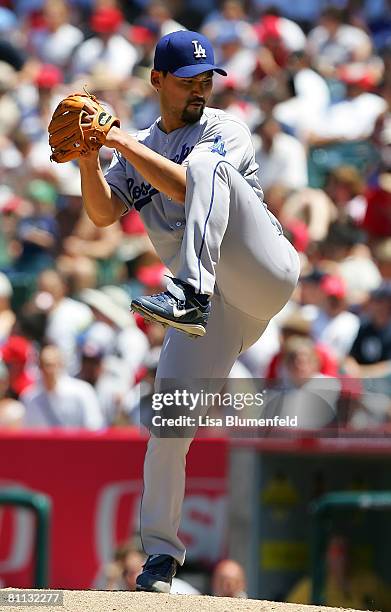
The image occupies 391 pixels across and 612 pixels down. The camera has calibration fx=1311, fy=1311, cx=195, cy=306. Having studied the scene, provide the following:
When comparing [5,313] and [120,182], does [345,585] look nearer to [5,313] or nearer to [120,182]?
[120,182]

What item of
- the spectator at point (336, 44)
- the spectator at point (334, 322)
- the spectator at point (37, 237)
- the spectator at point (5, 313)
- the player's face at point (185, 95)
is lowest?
the player's face at point (185, 95)

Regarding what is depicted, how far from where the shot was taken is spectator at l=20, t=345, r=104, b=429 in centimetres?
827

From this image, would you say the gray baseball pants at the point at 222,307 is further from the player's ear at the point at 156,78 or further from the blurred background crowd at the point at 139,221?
the blurred background crowd at the point at 139,221

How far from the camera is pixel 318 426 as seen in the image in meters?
7.04

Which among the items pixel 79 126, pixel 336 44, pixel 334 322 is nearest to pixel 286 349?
pixel 334 322

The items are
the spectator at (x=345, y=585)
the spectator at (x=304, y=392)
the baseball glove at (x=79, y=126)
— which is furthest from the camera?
the spectator at (x=345, y=585)

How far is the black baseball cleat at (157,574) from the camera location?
4.97 metres

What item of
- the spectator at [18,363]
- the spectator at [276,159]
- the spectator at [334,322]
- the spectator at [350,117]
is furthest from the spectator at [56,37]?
the spectator at [334,322]

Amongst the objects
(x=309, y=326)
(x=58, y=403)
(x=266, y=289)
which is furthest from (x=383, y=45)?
(x=266, y=289)

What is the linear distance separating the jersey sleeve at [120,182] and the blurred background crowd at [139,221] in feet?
6.68

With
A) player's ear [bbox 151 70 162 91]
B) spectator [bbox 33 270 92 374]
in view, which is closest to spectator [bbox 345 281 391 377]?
spectator [bbox 33 270 92 374]

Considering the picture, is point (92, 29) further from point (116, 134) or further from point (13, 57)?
point (116, 134)

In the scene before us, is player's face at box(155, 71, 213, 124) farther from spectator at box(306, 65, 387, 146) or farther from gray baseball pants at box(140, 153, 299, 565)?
spectator at box(306, 65, 387, 146)

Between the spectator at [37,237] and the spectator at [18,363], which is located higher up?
the spectator at [37,237]
